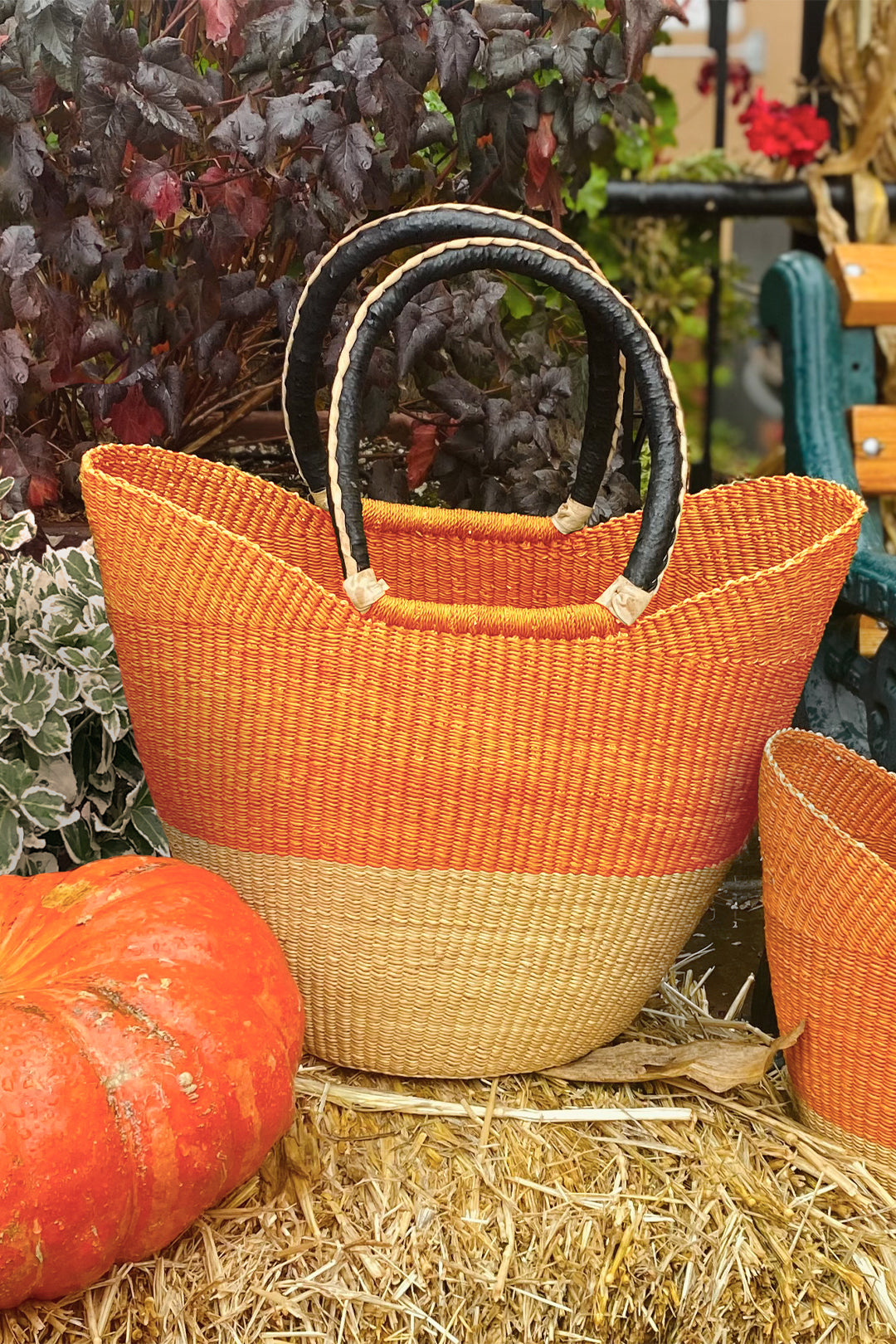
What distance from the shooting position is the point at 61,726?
136 cm

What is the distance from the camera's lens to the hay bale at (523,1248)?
99 cm

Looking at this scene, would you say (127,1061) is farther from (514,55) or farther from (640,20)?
(640,20)

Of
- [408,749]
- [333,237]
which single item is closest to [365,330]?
[408,749]

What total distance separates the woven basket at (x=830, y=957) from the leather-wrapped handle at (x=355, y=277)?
356 mm

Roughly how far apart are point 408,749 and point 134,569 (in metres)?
0.29

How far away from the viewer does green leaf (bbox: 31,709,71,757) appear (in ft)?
4.43

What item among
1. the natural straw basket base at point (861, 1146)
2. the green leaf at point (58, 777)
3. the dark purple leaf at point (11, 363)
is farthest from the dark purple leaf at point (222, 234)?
the natural straw basket base at point (861, 1146)

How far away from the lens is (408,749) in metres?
1.08

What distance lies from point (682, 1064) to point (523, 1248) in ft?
0.80

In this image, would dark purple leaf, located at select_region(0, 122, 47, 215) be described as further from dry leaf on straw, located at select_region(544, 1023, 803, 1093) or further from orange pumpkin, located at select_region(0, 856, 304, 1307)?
dry leaf on straw, located at select_region(544, 1023, 803, 1093)

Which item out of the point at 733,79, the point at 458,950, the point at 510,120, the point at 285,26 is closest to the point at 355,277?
the point at 285,26

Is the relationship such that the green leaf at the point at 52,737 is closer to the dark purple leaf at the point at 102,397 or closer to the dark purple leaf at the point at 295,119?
the dark purple leaf at the point at 102,397

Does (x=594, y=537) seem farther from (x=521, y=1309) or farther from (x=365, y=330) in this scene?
(x=521, y=1309)

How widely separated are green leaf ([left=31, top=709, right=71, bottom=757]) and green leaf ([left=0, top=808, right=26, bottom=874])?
0.26ft
